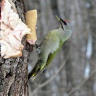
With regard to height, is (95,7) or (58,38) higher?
(58,38)

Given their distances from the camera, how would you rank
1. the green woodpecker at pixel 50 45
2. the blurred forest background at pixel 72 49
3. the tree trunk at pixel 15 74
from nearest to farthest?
the tree trunk at pixel 15 74 → the green woodpecker at pixel 50 45 → the blurred forest background at pixel 72 49

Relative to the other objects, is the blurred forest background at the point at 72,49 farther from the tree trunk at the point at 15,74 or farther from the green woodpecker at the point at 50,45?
the tree trunk at the point at 15,74

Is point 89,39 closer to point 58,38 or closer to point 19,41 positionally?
point 58,38

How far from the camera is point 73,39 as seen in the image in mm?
6844

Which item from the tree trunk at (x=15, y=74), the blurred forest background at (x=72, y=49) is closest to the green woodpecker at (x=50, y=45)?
the tree trunk at (x=15, y=74)

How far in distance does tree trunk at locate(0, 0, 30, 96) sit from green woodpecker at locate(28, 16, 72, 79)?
Result: 1.92ft

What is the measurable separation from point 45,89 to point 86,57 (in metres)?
1.11

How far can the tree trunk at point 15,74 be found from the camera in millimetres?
1997

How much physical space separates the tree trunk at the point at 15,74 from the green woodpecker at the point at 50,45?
1.92 ft

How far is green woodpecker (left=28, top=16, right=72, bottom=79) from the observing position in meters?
2.86

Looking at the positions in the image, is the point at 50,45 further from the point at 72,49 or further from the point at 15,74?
the point at 72,49

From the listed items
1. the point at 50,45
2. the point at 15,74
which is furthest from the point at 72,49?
the point at 15,74

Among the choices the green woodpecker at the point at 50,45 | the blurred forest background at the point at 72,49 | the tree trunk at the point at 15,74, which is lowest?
the blurred forest background at the point at 72,49

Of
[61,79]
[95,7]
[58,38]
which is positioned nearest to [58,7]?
[95,7]
